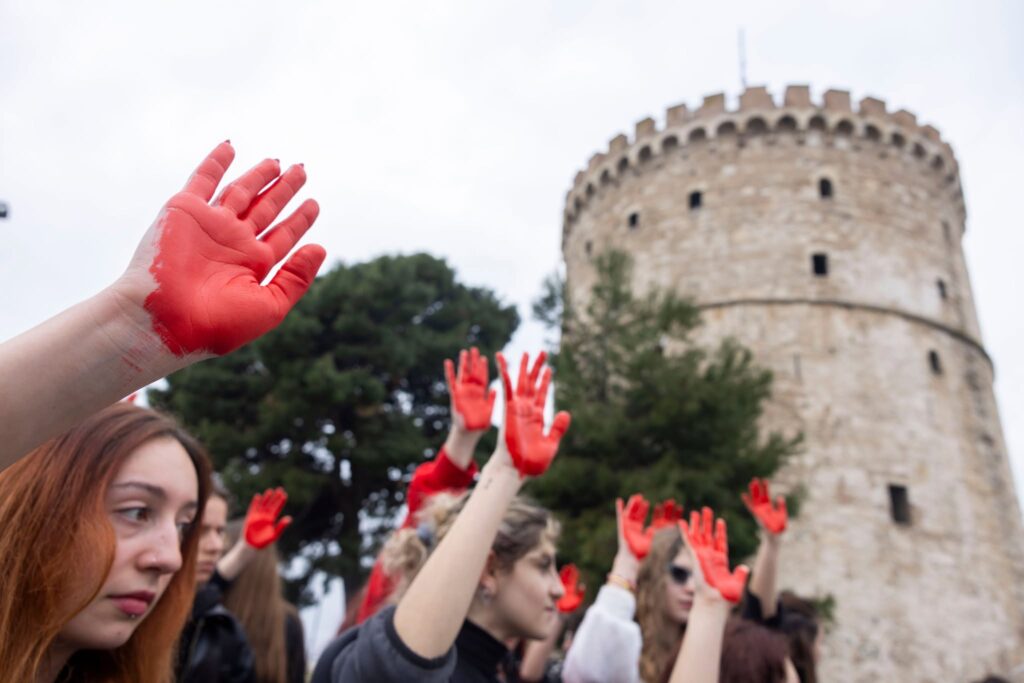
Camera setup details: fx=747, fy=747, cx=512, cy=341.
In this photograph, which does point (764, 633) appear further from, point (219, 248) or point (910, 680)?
point (910, 680)

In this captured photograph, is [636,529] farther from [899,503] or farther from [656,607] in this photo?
[899,503]

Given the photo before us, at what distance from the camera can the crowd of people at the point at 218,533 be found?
98 centimetres

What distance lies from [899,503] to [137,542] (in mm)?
15848

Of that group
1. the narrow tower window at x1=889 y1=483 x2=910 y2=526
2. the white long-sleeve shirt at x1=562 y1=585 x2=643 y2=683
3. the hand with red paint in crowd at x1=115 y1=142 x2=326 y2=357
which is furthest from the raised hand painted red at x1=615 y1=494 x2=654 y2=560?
the narrow tower window at x1=889 y1=483 x2=910 y2=526

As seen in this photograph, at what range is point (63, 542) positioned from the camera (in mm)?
1473

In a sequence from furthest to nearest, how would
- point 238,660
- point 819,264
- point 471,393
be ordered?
point 819,264
point 238,660
point 471,393

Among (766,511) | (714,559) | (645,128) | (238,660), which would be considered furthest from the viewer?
(645,128)

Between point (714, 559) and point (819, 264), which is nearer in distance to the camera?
point (714, 559)

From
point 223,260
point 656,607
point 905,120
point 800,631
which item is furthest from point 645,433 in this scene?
point 905,120

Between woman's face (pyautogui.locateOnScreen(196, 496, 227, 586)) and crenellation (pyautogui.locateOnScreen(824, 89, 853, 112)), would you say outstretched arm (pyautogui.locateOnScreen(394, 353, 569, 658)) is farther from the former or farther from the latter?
crenellation (pyautogui.locateOnScreen(824, 89, 853, 112))

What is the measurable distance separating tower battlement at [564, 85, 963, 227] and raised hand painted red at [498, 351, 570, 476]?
1694cm

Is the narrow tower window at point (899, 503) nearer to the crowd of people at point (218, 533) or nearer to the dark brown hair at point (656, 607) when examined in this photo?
the crowd of people at point (218, 533)

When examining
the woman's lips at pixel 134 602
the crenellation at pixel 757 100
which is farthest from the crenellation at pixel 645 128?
the woman's lips at pixel 134 602

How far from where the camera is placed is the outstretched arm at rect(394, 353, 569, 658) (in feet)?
4.85
